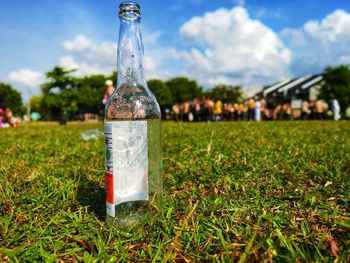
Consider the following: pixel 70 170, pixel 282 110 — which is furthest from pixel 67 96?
pixel 70 170

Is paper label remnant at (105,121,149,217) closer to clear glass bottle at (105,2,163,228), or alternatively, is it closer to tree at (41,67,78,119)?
clear glass bottle at (105,2,163,228)

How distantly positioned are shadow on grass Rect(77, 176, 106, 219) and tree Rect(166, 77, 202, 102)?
77665 mm

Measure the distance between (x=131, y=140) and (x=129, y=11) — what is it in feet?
2.32

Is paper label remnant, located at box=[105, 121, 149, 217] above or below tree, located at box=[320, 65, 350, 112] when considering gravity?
below

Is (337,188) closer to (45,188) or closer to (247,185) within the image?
(247,185)

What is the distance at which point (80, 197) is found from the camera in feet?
7.26

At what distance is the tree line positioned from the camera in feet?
175

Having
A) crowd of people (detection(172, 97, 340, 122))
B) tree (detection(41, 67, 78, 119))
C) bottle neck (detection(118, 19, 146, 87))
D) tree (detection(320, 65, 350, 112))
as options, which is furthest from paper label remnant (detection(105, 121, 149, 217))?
tree (detection(320, 65, 350, 112))

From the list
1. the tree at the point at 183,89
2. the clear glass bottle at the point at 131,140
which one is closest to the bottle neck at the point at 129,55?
the clear glass bottle at the point at 131,140

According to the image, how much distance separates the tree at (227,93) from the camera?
76.3m

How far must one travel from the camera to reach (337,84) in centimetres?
6269

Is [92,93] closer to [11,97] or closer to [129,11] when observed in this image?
[11,97]

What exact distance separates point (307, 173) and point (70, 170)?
2.08m

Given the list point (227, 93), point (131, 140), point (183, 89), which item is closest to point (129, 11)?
point (131, 140)
